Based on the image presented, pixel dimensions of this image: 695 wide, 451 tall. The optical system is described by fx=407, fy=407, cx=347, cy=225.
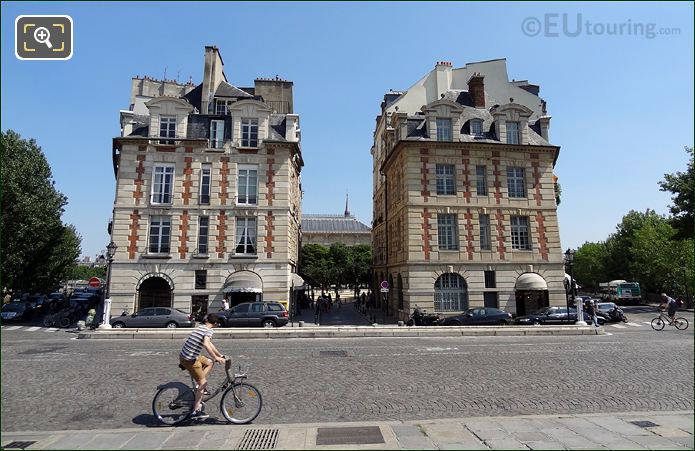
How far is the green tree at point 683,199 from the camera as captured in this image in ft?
120

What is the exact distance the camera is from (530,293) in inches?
1118

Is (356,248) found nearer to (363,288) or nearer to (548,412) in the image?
(363,288)

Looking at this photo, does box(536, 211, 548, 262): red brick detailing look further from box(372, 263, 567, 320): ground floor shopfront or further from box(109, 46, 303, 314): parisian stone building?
box(109, 46, 303, 314): parisian stone building

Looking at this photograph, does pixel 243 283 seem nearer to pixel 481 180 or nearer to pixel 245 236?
pixel 245 236

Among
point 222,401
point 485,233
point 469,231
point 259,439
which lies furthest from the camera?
point 485,233

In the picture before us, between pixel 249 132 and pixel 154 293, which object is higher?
pixel 249 132

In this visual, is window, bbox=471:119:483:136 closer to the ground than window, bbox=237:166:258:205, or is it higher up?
higher up

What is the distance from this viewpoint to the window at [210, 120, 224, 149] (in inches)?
1105

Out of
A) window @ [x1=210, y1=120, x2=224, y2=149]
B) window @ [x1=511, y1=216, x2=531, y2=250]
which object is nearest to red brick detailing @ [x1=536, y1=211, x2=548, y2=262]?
window @ [x1=511, y1=216, x2=531, y2=250]

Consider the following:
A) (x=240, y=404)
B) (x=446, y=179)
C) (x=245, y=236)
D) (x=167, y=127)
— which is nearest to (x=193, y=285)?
(x=245, y=236)

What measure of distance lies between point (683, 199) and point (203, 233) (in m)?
41.9

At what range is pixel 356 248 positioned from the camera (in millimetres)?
75500

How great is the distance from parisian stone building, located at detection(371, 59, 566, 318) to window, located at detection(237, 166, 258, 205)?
33.7ft

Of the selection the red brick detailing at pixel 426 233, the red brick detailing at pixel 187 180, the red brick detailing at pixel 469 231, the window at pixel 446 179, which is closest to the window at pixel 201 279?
the red brick detailing at pixel 187 180
